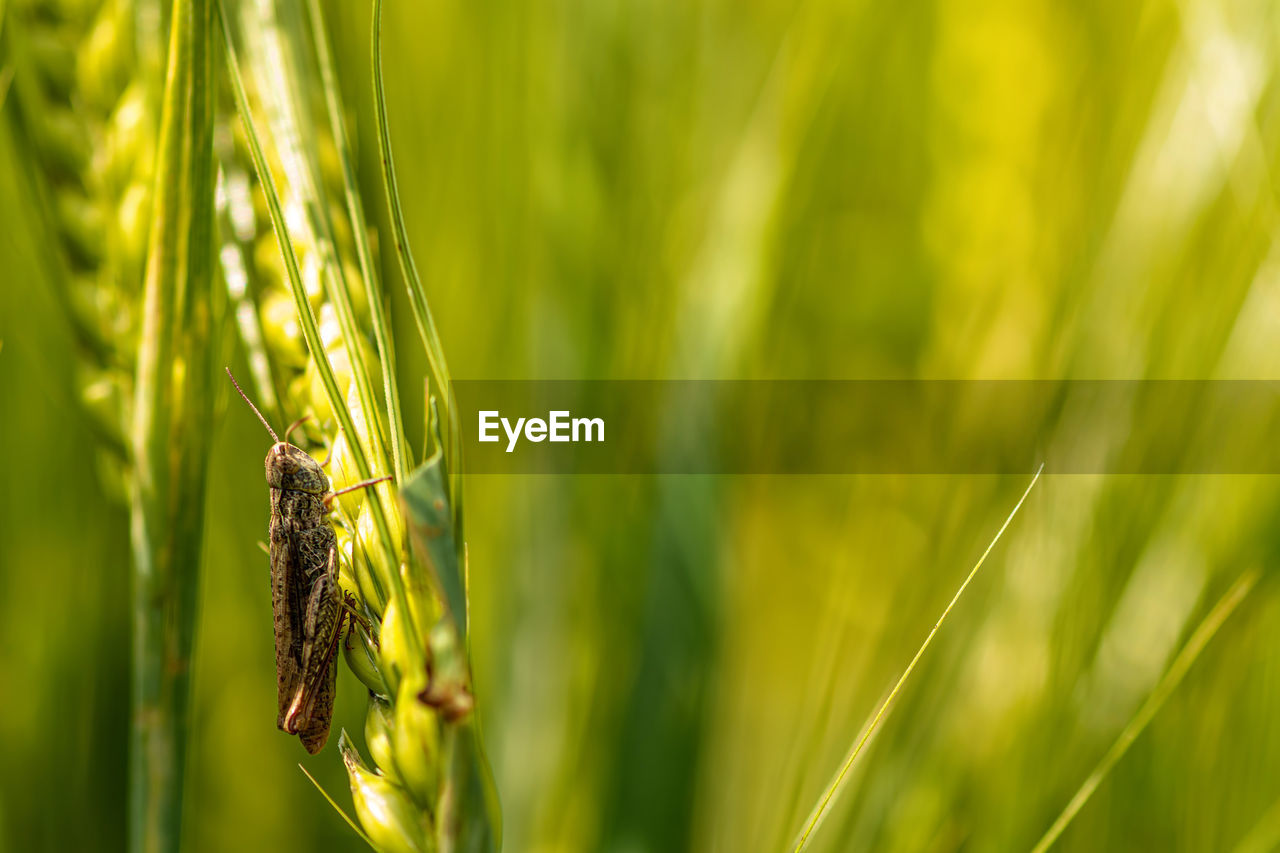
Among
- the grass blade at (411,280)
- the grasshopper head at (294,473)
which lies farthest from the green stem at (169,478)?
the grasshopper head at (294,473)

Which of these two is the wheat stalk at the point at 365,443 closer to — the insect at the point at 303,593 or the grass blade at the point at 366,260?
the grass blade at the point at 366,260

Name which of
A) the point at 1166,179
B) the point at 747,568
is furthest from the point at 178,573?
the point at 1166,179

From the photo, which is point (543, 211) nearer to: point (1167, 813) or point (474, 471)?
point (474, 471)

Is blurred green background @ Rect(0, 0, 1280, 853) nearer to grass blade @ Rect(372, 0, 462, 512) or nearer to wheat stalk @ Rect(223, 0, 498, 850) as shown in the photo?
wheat stalk @ Rect(223, 0, 498, 850)

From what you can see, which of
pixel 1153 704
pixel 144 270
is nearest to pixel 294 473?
pixel 144 270

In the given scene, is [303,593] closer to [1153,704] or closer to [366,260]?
[366,260]
